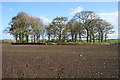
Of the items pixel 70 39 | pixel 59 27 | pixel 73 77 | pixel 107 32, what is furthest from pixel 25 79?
pixel 107 32

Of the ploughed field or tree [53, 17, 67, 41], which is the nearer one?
the ploughed field

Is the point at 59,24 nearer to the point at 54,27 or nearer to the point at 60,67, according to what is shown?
the point at 54,27

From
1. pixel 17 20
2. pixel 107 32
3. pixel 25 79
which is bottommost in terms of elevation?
pixel 25 79

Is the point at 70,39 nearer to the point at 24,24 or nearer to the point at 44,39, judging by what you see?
the point at 44,39

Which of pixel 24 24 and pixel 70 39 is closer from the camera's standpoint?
pixel 24 24

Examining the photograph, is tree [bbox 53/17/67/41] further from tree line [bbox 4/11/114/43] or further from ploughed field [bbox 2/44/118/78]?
ploughed field [bbox 2/44/118/78]

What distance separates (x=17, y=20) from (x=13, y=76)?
39.1 metres

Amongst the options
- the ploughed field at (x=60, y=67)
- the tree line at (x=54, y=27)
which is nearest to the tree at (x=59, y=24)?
the tree line at (x=54, y=27)

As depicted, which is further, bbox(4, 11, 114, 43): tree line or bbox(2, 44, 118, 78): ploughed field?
bbox(4, 11, 114, 43): tree line

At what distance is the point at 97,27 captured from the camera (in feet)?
148

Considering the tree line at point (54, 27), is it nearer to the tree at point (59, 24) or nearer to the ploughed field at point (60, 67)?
the tree at point (59, 24)

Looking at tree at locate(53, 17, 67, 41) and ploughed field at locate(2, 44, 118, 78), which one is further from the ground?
A: tree at locate(53, 17, 67, 41)

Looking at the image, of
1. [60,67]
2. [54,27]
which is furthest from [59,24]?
[60,67]

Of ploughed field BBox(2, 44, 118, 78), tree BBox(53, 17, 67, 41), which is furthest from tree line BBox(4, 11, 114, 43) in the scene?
ploughed field BBox(2, 44, 118, 78)
